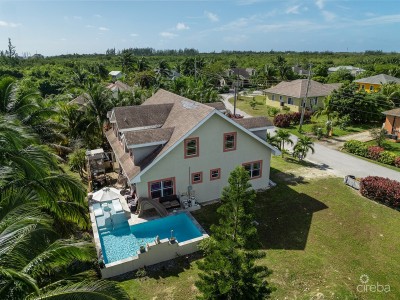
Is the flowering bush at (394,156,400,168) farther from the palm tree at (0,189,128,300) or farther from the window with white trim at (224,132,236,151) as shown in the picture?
the palm tree at (0,189,128,300)

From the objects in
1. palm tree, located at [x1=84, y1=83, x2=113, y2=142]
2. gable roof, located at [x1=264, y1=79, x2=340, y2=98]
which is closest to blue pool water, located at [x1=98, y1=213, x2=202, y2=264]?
palm tree, located at [x1=84, y1=83, x2=113, y2=142]

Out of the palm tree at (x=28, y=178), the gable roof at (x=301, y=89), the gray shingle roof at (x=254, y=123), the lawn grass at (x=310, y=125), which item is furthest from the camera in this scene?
the gable roof at (x=301, y=89)

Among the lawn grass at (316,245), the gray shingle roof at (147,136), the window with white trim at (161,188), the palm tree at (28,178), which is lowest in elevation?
the lawn grass at (316,245)

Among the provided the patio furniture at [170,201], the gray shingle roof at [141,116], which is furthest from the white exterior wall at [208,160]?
the gray shingle roof at [141,116]

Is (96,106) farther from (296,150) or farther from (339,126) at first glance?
(339,126)

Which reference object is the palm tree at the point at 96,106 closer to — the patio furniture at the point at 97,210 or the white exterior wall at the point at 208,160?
the patio furniture at the point at 97,210

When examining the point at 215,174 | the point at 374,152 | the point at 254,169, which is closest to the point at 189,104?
the point at 215,174
